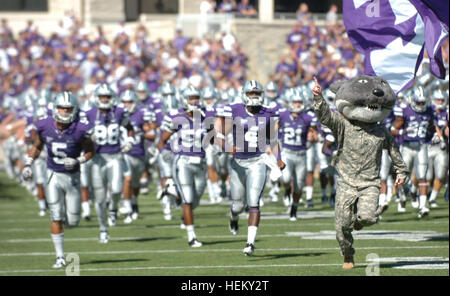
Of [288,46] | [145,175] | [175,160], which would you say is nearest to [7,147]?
[145,175]

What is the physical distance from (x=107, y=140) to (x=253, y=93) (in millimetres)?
3841

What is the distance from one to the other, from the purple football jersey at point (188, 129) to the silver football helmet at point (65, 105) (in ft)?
Answer: 5.58

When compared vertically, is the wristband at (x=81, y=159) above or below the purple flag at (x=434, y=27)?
below

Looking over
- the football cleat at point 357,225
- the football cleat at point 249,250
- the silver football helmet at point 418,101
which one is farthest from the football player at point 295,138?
the football cleat at point 357,225

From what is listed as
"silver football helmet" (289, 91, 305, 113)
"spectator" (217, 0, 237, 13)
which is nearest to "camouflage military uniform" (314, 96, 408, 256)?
"silver football helmet" (289, 91, 305, 113)

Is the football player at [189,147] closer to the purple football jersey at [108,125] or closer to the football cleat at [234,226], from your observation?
the football cleat at [234,226]

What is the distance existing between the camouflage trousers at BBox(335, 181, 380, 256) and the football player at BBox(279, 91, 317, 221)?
569 centimetres

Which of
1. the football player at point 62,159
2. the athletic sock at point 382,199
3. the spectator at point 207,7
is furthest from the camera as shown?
the spectator at point 207,7

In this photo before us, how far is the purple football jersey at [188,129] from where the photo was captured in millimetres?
14078

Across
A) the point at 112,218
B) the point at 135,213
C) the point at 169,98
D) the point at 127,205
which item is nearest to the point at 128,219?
the point at 127,205

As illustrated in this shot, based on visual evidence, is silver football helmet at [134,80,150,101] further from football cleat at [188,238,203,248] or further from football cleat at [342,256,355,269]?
football cleat at [342,256,355,269]

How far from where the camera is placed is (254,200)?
496 inches

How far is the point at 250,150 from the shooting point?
1267 centimetres

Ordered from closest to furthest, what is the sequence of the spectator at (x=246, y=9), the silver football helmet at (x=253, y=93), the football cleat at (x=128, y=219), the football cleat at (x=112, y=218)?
the silver football helmet at (x=253, y=93), the football cleat at (x=112, y=218), the football cleat at (x=128, y=219), the spectator at (x=246, y=9)
